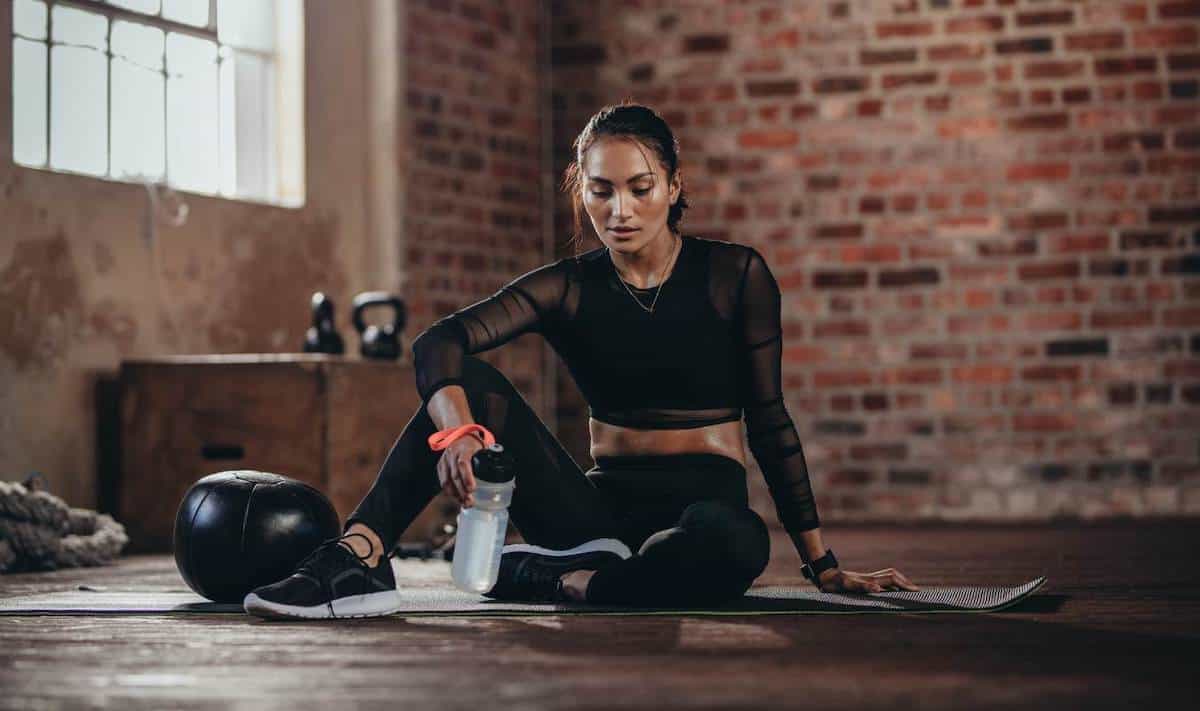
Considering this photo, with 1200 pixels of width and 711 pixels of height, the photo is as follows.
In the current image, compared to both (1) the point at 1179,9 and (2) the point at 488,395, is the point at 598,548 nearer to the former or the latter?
(2) the point at 488,395

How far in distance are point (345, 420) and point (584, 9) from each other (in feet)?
7.88

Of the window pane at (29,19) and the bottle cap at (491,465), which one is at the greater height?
the window pane at (29,19)

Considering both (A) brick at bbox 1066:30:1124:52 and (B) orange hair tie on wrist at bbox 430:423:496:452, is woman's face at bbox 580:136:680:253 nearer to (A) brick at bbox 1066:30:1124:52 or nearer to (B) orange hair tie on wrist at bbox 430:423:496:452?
(B) orange hair tie on wrist at bbox 430:423:496:452

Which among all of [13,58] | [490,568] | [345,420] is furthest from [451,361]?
[13,58]

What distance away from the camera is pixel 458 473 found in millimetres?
2627

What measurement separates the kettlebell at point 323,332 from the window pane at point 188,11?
101 centimetres

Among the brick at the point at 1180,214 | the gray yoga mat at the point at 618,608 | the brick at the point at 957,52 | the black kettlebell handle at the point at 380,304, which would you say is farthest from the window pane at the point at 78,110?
the brick at the point at 1180,214

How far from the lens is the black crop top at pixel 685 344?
300cm

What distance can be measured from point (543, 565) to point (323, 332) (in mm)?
2418

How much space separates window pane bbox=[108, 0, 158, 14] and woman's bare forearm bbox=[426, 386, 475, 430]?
9.44 feet

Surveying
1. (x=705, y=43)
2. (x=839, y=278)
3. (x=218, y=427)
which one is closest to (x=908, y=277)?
(x=839, y=278)

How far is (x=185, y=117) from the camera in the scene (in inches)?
213

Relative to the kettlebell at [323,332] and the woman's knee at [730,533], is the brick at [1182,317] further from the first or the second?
the woman's knee at [730,533]

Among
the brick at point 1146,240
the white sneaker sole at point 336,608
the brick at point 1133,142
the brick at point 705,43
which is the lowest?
the white sneaker sole at point 336,608
